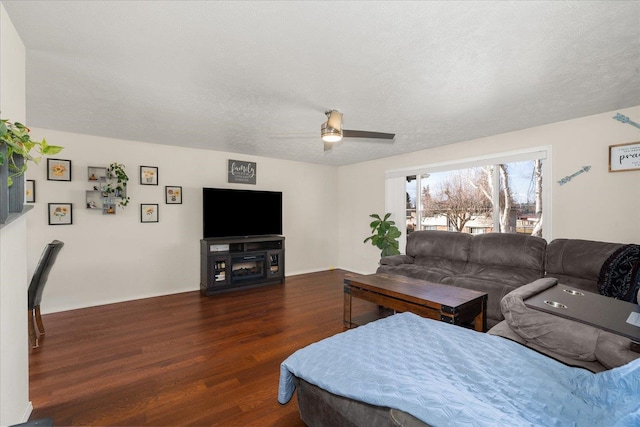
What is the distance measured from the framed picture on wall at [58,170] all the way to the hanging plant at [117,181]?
0.43 m

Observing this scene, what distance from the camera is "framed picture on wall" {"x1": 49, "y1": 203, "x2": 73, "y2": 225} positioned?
139 inches

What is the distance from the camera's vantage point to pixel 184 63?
6.49 feet

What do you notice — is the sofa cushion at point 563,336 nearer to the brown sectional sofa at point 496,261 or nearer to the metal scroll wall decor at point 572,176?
the brown sectional sofa at point 496,261

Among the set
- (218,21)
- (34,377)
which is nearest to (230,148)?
(218,21)

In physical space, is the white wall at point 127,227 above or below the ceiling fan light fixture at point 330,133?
below

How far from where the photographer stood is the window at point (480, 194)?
369 cm

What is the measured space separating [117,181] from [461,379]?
4567 mm

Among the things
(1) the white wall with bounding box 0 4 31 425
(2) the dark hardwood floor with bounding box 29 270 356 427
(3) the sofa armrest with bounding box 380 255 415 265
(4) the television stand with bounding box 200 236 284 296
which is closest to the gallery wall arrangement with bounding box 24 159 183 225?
(4) the television stand with bounding box 200 236 284 296

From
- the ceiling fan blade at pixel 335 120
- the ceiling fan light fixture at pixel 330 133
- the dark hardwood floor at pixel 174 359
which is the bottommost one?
the dark hardwood floor at pixel 174 359

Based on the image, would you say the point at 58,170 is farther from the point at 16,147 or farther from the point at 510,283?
the point at 510,283

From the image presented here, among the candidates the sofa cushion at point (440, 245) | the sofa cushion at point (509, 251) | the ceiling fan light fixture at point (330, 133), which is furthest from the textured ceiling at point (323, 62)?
the sofa cushion at point (440, 245)

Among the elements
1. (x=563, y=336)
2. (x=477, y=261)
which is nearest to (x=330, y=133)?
(x=563, y=336)

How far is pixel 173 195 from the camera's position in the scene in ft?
14.5

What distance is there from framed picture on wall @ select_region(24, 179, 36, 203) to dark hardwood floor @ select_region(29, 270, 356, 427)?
1.46 m
